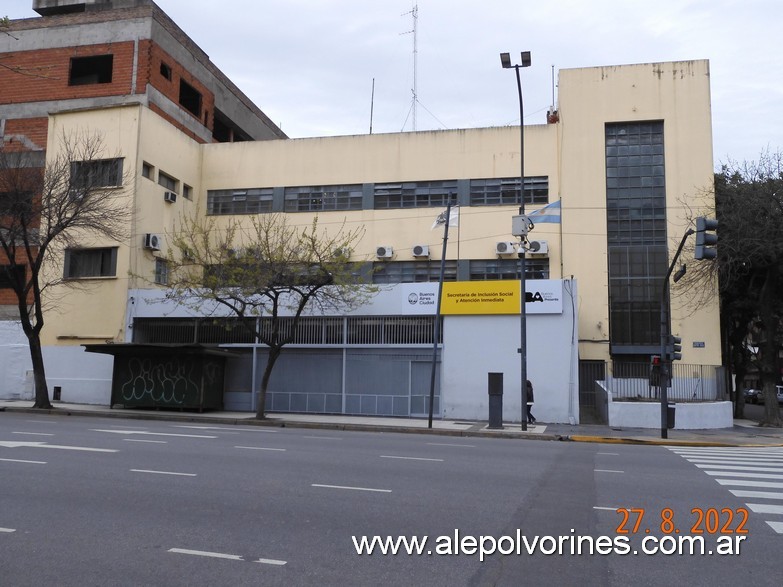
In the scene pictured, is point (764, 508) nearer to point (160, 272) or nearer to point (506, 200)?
point (506, 200)

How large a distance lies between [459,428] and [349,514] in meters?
15.0

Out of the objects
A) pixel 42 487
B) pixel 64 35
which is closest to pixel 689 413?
pixel 42 487

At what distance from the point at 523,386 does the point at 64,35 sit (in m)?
30.6

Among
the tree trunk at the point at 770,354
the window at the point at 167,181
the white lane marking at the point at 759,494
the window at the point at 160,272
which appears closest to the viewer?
the white lane marking at the point at 759,494

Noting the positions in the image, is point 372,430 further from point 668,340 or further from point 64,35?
point 64,35

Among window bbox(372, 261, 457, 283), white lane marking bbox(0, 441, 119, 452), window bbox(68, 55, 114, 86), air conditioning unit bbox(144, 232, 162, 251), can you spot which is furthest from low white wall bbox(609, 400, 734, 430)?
window bbox(68, 55, 114, 86)

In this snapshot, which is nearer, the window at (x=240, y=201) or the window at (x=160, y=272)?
the window at (x=160, y=272)

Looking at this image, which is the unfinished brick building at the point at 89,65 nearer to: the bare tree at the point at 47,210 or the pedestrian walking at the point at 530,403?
the bare tree at the point at 47,210

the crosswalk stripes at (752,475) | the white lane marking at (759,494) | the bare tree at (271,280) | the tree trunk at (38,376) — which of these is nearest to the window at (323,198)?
the bare tree at (271,280)

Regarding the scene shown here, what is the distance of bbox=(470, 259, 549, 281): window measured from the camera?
1251 inches

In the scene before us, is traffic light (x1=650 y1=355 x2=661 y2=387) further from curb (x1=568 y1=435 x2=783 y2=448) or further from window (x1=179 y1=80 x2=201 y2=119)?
window (x1=179 y1=80 x2=201 y2=119)

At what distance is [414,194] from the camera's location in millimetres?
33906

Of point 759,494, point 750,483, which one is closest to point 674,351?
point 750,483

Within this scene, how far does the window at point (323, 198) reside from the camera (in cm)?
3475
